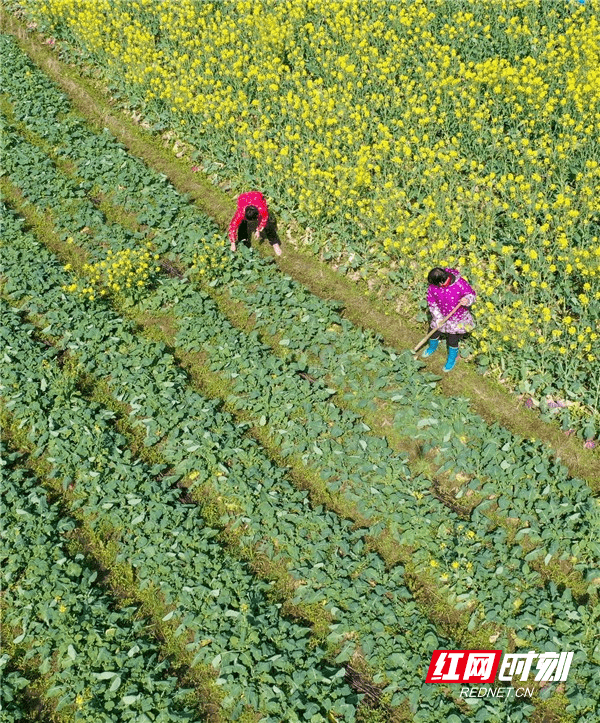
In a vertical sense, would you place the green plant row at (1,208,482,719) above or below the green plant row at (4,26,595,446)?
below

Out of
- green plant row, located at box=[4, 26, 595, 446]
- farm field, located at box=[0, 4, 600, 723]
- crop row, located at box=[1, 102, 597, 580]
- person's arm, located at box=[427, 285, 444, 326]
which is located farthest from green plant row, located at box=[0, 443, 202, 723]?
person's arm, located at box=[427, 285, 444, 326]

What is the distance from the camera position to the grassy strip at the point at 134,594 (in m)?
6.69

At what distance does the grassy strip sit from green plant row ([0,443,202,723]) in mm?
127

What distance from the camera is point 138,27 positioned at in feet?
60.4

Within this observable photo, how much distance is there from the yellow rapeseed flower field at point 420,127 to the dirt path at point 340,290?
502 millimetres

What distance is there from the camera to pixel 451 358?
9.80m

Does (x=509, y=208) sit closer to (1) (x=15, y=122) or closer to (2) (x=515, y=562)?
(2) (x=515, y=562)

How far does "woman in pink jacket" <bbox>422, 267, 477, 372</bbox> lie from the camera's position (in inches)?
357

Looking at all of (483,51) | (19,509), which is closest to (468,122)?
(483,51)

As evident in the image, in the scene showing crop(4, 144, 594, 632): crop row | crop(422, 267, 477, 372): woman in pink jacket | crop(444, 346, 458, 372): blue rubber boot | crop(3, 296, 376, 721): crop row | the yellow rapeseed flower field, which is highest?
the yellow rapeseed flower field

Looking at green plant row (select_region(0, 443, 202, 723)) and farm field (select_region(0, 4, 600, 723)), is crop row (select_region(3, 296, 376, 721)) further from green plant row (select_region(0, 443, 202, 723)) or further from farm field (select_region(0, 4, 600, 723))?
green plant row (select_region(0, 443, 202, 723))

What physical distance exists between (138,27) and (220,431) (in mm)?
14880

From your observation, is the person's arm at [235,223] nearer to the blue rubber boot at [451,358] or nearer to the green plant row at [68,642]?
the blue rubber boot at [451,358]

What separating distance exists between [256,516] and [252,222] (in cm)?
620
